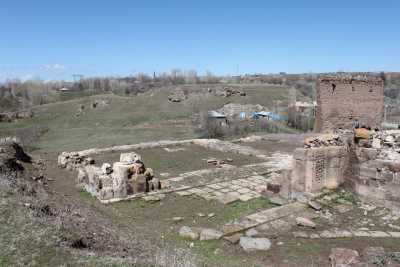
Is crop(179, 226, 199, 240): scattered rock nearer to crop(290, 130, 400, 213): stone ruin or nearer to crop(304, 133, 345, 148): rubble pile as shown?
crop(290, 130, 400, 213): stone ruin

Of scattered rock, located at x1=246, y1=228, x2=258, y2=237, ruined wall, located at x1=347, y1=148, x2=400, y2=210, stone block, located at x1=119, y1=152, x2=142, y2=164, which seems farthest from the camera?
stone block, located at x1=119, y1=152, x2=142, y2=164

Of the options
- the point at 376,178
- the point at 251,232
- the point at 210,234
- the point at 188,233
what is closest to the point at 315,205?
the point at 376,178

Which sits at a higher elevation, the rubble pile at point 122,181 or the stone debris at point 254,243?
the rubble pile at point 122,181

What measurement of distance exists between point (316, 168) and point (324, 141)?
91 cm

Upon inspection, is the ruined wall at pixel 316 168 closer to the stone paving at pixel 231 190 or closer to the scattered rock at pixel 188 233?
the stone paving at pixel 231 190

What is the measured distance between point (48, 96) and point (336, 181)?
3221 inches

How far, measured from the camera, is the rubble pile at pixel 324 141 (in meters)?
10.1

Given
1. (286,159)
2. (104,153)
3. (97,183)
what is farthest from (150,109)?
(97,183)

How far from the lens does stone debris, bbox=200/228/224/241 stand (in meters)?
7.20

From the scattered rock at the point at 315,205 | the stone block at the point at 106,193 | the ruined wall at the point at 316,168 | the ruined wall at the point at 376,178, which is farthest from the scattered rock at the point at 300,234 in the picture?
the stone block at the point at 106,193

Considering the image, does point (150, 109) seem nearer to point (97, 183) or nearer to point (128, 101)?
point (128, 101)

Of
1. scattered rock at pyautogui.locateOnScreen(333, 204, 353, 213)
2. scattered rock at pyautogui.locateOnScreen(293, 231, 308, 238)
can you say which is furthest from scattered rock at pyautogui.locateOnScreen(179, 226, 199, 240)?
scattered rock at pyautogui.locateOnScreen(333, 204, 353, 213)

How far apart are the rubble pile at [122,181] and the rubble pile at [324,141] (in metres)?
5.00

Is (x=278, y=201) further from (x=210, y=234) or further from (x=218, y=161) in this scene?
(x=218, y=161)
